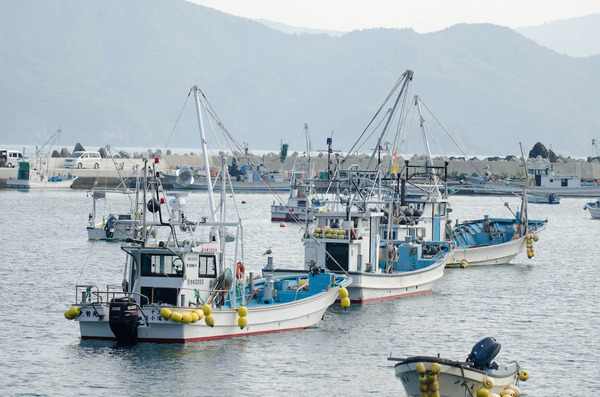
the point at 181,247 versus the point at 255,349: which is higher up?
the point at 181,247

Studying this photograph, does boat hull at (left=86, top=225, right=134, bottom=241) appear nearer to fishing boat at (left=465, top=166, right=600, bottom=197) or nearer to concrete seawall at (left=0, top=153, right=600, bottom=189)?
fishing boat at (left=465, top=166, right=600, bottom=197)

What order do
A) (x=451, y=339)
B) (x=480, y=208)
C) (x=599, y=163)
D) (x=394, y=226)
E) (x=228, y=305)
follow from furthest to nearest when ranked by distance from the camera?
(x=599, y=163) < (x=480, y=208) < (x=394, y=226) < (x=451, y=339) < (x=228, y=305)

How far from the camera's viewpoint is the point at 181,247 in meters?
33.6

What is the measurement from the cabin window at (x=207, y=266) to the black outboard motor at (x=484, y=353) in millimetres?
10420

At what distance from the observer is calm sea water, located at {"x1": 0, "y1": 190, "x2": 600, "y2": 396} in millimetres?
30328

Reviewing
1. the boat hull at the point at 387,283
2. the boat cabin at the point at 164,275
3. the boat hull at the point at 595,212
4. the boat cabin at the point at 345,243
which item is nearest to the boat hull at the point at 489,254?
the boat hull at the point at 387,283

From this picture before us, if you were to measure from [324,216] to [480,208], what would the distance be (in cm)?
8285

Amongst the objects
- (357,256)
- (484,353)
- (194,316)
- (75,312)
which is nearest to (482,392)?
(484,353)

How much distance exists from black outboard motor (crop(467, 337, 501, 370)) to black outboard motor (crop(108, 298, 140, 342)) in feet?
36.7

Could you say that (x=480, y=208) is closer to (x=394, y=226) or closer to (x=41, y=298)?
(x=394, y=226)

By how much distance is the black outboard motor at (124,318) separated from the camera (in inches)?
1278

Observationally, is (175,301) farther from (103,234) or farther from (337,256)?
(103,234)

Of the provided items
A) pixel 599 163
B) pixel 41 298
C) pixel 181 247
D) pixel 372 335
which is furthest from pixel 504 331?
pixel 599 163

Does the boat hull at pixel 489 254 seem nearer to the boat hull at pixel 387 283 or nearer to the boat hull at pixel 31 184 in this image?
the boat hull at pixel 387 283
